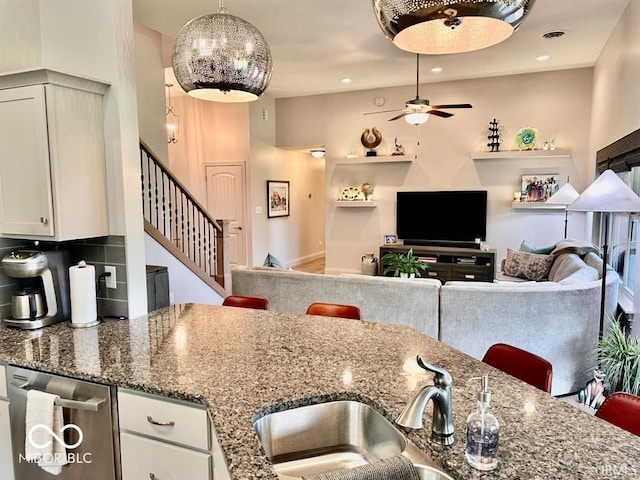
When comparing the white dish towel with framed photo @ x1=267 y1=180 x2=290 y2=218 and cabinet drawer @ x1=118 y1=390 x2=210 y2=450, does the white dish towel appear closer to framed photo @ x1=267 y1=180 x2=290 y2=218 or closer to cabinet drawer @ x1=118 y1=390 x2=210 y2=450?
cabinet drawer @ x1=118 y1=390 x2=210 y2=450

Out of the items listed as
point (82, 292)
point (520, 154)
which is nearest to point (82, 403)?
point (82, 292)

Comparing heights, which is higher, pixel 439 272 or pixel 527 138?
pixel 527 138

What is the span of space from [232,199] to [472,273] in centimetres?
436

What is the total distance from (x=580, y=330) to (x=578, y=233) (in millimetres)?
3980

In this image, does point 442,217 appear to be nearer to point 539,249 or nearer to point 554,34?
point 539,249

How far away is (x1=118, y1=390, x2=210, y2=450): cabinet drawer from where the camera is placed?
1.50 meters

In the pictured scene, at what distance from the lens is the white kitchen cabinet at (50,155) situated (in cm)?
204

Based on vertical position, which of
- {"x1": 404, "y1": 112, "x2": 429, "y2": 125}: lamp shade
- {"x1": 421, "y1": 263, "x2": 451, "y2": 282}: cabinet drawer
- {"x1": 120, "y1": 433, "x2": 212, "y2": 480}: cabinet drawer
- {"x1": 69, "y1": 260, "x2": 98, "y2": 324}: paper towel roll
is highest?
{"x1": 404, "y1": 112, "x2": 429, "y2": 125}: lamp shade

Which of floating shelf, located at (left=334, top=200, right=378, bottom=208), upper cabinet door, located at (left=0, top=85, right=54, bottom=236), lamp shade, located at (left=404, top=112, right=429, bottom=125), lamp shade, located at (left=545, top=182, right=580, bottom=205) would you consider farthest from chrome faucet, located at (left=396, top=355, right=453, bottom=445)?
floating shelf, located at (left=334, top=200, right=378, bottom=208)

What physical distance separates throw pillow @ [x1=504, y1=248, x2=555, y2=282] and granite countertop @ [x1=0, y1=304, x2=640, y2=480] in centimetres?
407

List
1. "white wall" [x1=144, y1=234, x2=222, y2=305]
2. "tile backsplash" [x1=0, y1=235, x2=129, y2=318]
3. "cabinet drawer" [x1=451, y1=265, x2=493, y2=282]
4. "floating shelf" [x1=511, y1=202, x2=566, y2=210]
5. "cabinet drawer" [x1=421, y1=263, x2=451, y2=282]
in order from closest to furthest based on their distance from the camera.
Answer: "tile backsplash" [x1=0, y1=235, x2=129, y2=318] → "white wall" [x1=144, y1=234, x2=222, y2=305] → "cabinet drawer" [x1=451, y1=265, x2=493, y2=282] → "floating shelf" [x1=511, y1=202, x2=566, y2=210] → "cabinet drawer" [x1=421, y1=263, x2=451, y2=282]

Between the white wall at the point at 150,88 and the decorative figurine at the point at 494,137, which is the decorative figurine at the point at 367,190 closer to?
the decorative figurine at the point at 494,137

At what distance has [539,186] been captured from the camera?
6816 mm

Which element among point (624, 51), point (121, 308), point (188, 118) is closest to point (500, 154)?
point (624, 51)
